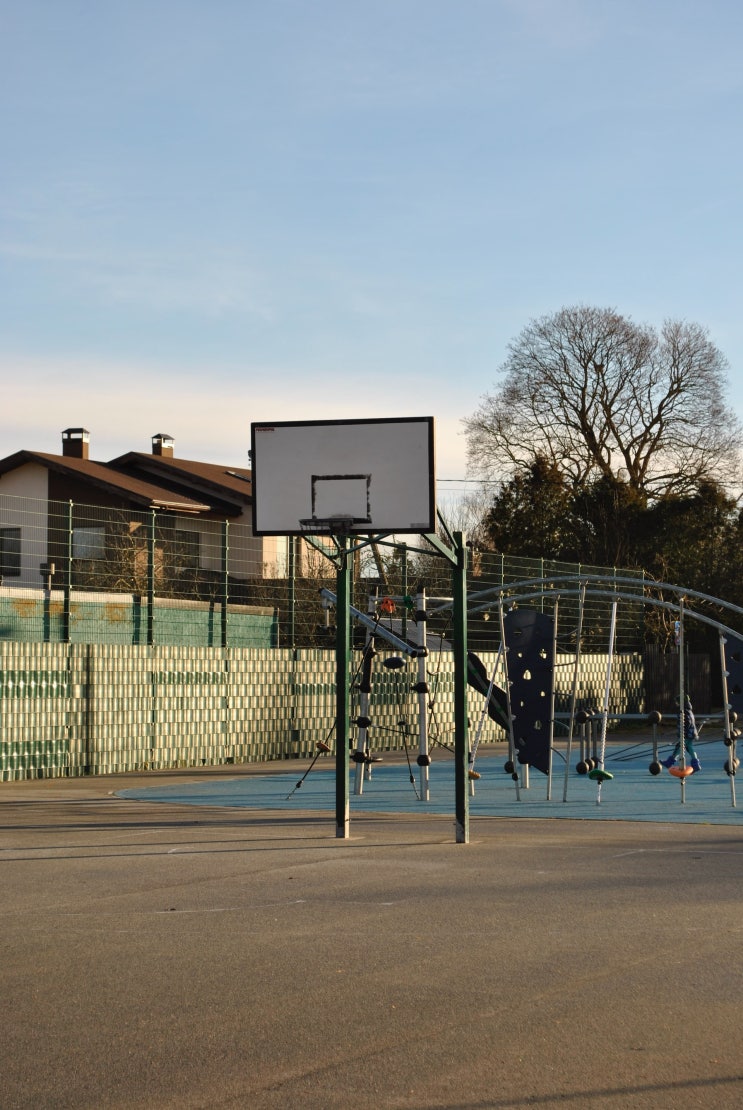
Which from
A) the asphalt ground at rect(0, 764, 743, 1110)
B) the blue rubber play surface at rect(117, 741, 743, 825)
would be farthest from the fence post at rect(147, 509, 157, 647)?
the asphalt ground at rect(0, 764, 743, 1110)

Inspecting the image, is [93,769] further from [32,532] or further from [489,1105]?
[489,1105]

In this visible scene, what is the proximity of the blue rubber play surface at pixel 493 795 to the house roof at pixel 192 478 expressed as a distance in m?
20.4

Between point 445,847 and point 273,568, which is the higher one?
point 273,568

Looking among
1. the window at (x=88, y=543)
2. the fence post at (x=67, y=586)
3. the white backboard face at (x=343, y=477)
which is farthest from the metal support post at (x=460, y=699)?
the window at (x=88, y=543)

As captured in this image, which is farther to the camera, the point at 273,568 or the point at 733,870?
the point at 273,568

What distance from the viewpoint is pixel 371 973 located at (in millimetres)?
6758

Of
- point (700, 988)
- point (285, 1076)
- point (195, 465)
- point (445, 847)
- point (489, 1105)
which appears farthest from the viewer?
point (195, 465)

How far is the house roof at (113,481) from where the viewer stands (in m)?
39.3

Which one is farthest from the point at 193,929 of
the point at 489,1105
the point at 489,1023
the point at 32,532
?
the point at 32,532

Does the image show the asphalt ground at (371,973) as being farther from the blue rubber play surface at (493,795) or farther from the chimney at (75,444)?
the chimney at (75,444)

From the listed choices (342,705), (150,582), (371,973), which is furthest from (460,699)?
(150,582)

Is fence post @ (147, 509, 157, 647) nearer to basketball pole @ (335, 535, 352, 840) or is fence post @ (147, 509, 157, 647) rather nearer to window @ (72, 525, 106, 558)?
window @ (72, 525, 106, 558)

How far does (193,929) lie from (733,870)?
4463mm

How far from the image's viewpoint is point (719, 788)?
1873cm
